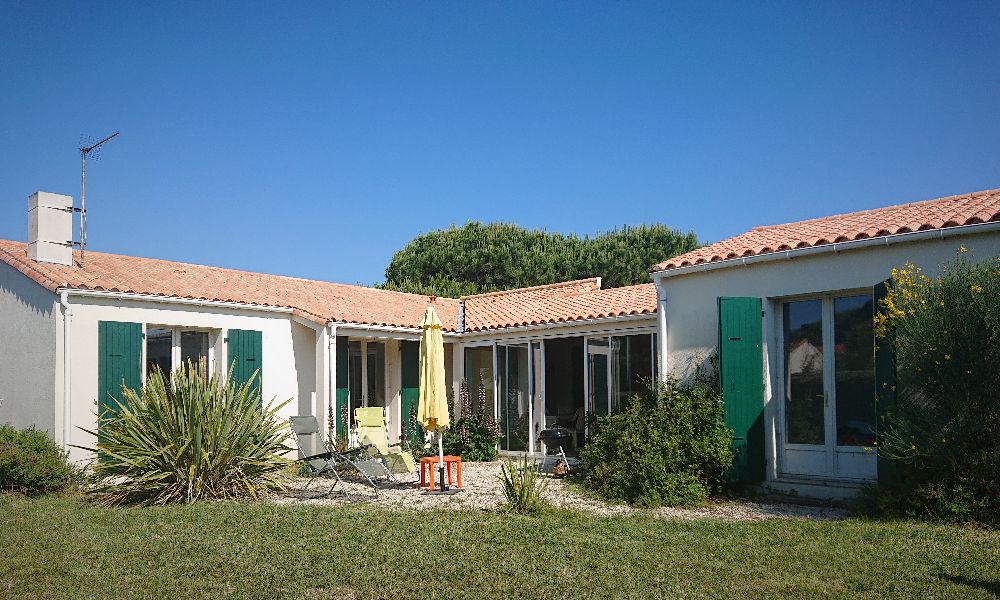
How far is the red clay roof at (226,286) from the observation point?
38.6 ft

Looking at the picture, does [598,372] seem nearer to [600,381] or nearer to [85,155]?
[600,381]

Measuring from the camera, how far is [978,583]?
16.7 feet

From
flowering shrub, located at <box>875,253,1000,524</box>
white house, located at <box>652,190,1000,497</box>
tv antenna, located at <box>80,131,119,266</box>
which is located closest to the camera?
flowering shrub, located at <box>875,253,1000,524</box>

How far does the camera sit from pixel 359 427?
12633 millimetres

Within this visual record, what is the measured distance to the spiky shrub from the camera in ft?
30.1

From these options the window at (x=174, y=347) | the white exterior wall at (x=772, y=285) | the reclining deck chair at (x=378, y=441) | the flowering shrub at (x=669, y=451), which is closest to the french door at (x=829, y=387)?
the white exterior wall at (x=772, y=285)

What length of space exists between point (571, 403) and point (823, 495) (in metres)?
7.67

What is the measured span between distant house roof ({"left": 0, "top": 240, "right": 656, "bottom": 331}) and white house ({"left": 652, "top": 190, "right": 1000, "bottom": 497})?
270cm

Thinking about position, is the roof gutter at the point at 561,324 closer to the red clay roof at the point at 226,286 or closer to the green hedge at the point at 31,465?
the red clay roof at the point at 226,286

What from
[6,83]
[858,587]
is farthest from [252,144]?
[858,587]

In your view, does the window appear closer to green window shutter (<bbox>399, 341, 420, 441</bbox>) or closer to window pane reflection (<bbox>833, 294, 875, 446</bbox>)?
green window shutter (<bbox>399, 341, 420, 441</bbox>)

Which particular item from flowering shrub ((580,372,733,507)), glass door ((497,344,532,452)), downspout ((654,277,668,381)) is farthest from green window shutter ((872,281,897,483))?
glass door ((497,344,532,452))

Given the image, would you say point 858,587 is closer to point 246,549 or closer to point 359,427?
point 246,549

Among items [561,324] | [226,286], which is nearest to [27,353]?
[226,286]
